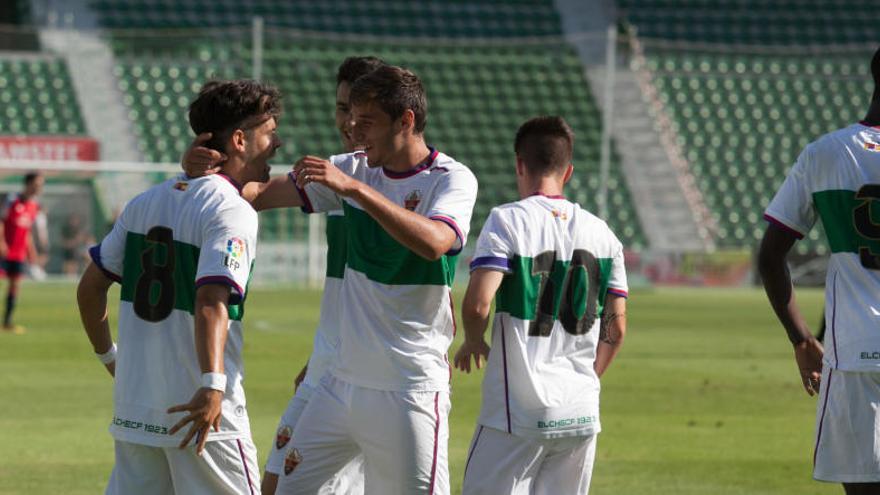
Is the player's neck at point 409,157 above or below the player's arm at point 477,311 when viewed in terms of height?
above

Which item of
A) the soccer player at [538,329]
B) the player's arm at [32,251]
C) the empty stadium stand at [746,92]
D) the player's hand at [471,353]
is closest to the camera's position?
the soccer player at [538,329]

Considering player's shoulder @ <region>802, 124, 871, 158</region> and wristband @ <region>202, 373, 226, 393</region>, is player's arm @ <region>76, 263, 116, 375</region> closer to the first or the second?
wristband @ <region>202, 373, 226, 393</region>

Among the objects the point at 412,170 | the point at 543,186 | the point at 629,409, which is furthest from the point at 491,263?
the point at 629,409

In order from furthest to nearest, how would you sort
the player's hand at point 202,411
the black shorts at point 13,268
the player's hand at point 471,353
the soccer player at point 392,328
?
the black shorts at point 13,268 < the player's hand at point 471,353 < the soccer player at point 392,328 < the player's hand at point 202,411

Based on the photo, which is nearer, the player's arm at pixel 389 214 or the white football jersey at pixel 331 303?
the player's arm at pixel 389 214

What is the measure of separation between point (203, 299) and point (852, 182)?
7.30 feet

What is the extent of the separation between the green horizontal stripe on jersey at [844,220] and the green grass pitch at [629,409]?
3536 mm

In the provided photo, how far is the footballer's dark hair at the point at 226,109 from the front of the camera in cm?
468

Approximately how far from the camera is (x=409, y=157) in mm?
4973

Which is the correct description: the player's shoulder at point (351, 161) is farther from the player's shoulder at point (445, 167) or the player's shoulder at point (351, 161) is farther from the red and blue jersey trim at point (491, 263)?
the red and blue jersey trim at point (491, 263)

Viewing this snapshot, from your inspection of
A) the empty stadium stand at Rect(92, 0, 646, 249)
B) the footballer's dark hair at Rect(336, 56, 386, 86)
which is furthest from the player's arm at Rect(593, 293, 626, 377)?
the empty stadium stand at Rect(92, 0, 646, 249)

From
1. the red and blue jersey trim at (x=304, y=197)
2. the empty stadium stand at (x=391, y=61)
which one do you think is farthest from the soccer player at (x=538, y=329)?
the empty stadium stand at (x=391, y=61)

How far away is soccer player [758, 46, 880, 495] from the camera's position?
4797 millimetres

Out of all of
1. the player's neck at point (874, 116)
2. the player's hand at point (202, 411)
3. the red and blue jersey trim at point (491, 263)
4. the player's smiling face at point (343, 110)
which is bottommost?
the player's hand at point (202, 411)
